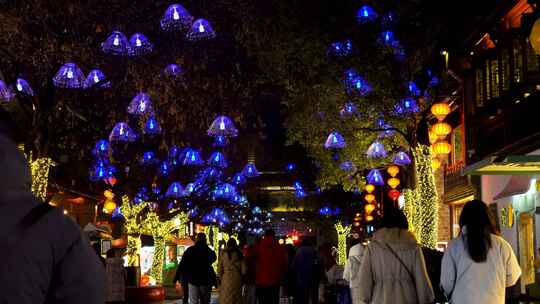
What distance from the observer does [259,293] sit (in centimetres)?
1778

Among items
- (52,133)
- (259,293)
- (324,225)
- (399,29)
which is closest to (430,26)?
(399,29)

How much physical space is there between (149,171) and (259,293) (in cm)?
1711

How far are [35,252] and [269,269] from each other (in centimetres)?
1521

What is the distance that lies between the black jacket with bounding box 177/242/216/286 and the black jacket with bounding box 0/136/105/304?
14.8 m

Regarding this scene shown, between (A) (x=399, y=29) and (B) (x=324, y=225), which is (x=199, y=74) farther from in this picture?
(B) (x=324, y=225)

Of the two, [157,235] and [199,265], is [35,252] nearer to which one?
[199,265]

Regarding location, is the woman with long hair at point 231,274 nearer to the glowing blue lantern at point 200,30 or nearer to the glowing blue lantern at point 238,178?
the glowing blue lantern at point 200,30

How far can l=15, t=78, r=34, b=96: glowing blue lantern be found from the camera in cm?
1556

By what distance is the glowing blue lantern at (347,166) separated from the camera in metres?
30.8

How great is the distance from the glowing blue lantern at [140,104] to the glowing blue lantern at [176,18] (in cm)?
217

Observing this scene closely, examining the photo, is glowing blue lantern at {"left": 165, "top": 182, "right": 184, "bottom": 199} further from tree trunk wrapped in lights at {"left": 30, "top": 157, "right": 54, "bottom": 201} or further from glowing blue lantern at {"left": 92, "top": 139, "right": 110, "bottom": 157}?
tree trunk wrapped in lights at {"left": 30, "top": 157, "right": 54, "bottom": 201}

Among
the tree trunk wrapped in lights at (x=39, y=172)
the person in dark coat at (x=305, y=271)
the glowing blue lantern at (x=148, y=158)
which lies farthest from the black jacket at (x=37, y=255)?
the glowing blue lantern at (x=148, y=158)

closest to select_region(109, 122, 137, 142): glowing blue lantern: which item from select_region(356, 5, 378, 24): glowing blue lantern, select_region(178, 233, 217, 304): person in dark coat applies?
select_region(178, 233, 217, 304): person in dark coat

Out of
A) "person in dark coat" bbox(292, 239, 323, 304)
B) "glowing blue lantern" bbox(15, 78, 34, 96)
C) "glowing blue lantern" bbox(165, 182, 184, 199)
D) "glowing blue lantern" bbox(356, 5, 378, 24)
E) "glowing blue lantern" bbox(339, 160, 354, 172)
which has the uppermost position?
"glowing blue lantern" bbox(356, 5, 378, 24)
